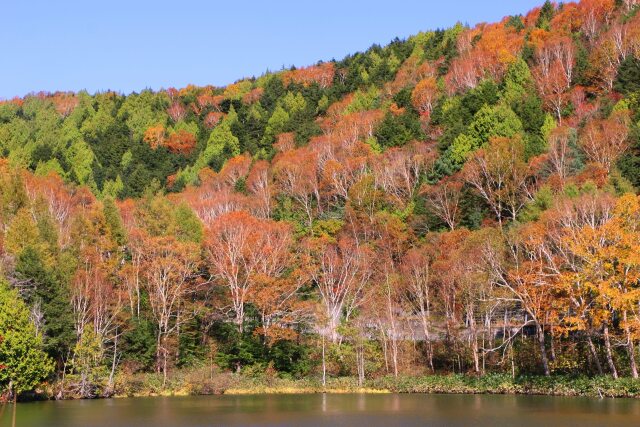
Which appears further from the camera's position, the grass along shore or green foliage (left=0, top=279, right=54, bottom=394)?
the grass along shore

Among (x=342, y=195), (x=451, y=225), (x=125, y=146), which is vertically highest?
(x=125, y=146)

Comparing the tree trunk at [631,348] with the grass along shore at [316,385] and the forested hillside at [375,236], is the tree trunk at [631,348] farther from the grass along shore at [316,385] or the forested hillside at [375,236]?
the grass along shore at [316,385]

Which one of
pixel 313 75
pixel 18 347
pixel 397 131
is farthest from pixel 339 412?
pixel 313 75

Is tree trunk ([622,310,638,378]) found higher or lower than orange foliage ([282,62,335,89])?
lower

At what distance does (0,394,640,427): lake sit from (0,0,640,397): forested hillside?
383cm

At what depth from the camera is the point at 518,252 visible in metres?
46.0

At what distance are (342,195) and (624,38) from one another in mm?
35429

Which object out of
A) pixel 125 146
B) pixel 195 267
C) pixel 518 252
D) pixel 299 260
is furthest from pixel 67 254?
pixel 125 146

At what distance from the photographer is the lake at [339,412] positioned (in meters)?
28.0

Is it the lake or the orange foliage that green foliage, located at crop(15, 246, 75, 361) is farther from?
the orange foliage

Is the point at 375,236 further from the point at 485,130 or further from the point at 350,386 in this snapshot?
the point at 350,386

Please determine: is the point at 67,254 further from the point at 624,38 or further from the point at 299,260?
the point at 624,38

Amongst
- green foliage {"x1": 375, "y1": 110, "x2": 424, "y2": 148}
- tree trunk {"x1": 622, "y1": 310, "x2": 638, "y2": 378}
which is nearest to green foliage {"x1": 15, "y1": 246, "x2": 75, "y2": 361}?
tree trunk {"x1": 622, "y1": 310, "x2": 638, "y2": 378}

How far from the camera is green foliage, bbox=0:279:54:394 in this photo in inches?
1422
